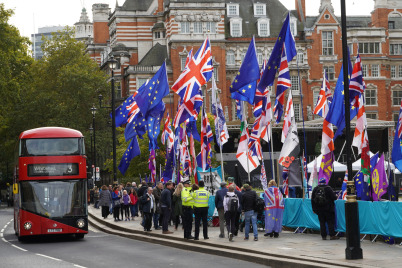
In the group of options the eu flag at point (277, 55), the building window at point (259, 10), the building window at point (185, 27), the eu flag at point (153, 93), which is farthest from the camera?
the building window at point (259, 10)

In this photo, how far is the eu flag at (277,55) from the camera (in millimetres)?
25656

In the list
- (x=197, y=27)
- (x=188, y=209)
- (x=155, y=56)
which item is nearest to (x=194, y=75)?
(x=188, y=209)

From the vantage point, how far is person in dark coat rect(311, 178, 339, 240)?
74.0 ft

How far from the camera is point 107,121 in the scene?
90.6 metres

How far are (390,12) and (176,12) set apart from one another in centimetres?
3018

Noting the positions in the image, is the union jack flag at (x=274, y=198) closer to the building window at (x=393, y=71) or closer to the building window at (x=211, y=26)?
the building window at (x=211, y=26)

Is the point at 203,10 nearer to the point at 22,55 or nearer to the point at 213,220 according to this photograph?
the point at 22,55

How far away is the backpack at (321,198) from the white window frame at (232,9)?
71701mm

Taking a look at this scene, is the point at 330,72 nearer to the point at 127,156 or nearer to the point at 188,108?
the point at 127,156

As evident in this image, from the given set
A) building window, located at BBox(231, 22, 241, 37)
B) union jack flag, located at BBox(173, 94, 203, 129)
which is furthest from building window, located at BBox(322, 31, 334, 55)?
union jack flag, located at BBox(173, 94, 203, 129)

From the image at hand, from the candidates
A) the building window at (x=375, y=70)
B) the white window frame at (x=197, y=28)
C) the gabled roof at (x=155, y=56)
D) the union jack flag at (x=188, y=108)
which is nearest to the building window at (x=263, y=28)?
the white window frame at (x=197, y=28)

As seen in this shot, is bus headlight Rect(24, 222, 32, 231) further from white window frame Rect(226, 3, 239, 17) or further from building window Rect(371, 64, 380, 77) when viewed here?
building window Rect(371, 64, 380, 77)

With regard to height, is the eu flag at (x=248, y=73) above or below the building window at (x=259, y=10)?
below

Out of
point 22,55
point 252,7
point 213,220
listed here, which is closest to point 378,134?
point 252,7
